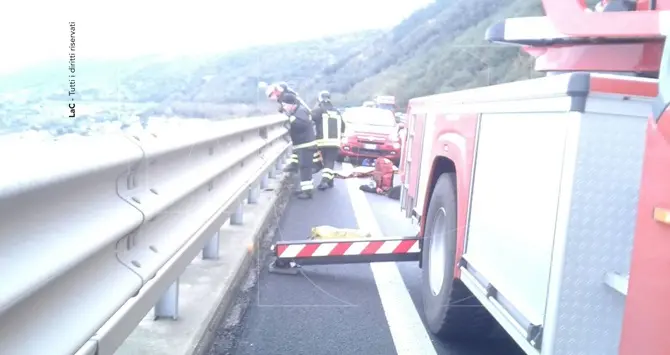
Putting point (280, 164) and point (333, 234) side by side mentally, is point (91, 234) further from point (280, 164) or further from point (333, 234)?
point (280, 164)

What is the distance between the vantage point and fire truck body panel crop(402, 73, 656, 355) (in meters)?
2.69

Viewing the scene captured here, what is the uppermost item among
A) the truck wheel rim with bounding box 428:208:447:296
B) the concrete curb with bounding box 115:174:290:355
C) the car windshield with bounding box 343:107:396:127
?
the car windshield with bounding box 343:107:396:127

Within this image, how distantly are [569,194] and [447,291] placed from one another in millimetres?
2144

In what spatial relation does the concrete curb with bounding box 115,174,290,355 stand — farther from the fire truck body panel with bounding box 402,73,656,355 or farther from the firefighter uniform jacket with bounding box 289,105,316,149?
the firefighter uniform jacket with bounding box 289,105,316,149

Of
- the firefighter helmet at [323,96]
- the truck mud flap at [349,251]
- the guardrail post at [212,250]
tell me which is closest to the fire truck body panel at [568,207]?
the truck mud flap at [349,251]

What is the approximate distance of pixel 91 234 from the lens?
267cm

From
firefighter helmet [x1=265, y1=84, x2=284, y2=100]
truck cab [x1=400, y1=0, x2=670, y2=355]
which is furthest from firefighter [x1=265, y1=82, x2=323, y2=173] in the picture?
truck cab [x1=400, y1=0, x2=670, y2=355]

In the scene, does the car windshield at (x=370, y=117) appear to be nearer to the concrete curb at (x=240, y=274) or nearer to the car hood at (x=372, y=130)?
the car hood at (x=372, y=130)

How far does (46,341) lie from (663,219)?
188 cm

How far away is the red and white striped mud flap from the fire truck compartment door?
1.88 metres

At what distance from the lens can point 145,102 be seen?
3.87 m

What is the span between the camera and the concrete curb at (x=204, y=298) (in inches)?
154

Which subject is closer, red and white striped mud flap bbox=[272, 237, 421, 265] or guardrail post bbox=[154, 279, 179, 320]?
guardrail post bbox=[154, 279, 179, 320]

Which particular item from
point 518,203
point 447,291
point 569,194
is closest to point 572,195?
point 569,194
